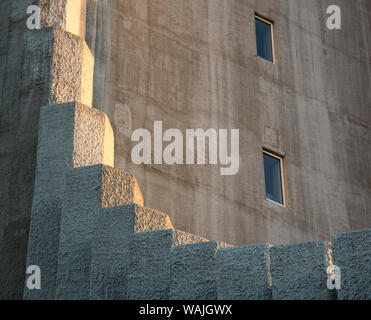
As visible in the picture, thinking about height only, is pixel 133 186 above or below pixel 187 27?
below

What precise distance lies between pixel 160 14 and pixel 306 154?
3.92 meters

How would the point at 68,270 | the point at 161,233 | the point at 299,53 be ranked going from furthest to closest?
the point at 299,53
the point at 68,270
the point at 161,233

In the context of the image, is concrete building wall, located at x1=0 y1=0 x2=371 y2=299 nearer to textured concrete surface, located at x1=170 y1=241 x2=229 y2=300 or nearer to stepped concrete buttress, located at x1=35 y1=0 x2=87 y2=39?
stepped concrete buttress, located at x1=35 y1=0 x2=87 y2=39

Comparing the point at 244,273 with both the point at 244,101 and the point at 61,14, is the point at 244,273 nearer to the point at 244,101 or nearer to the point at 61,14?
the point at 61,14

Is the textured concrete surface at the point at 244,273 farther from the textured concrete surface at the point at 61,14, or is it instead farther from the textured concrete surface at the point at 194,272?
the textured concrete surface at the point at 61,14

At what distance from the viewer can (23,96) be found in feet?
27.0

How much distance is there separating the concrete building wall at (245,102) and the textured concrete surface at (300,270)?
6503 mm

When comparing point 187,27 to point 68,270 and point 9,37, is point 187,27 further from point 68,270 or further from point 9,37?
point 68,270

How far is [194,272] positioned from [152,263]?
451mm

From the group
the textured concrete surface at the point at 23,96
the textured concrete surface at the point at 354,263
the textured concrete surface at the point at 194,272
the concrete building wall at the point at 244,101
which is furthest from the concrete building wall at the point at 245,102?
the textured concrete surface at the point at 354,263

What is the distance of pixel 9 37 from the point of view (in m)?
8.76
